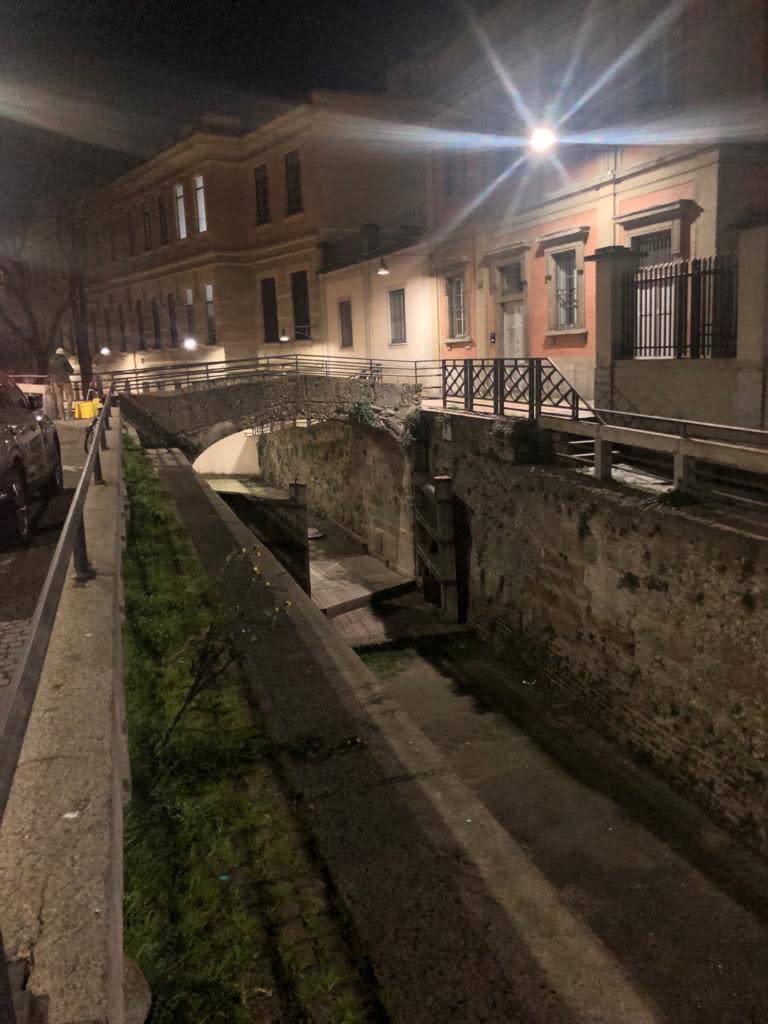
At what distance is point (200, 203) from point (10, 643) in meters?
29.6

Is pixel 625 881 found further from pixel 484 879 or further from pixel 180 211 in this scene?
pixel 180 211

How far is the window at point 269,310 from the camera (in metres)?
30.3

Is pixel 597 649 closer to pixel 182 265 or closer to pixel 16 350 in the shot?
pixel 182 265

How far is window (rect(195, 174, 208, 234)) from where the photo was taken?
30680 mm

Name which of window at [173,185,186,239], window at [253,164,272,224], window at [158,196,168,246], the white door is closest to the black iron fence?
the white door

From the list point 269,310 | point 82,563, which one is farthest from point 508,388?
point 269,310

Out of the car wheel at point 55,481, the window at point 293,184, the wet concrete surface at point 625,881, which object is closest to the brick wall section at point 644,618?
the wet concrete surface at point 625,881

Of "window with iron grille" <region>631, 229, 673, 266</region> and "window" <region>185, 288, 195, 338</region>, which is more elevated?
"window" <region>185, 288, 195, 338</region>

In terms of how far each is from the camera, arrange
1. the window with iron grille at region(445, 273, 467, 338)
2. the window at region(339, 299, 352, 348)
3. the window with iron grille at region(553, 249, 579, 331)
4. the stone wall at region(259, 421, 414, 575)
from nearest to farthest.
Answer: the window with iron grille at region(553, 249, 579, 331) < the stone wall at region(259, 421, 414, 575) < the window with iron grille at region(445, 273, 467, 338) < the window at region(339, 299, 352, 348)

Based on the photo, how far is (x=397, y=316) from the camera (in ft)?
78.1

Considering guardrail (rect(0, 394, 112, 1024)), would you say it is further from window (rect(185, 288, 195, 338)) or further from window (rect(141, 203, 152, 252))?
window (rect(141, 203, 152, 252))

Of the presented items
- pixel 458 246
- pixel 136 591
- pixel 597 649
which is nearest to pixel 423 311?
pixel 458 246

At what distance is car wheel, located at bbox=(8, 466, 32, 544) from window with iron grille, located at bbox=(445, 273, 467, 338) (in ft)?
50.1

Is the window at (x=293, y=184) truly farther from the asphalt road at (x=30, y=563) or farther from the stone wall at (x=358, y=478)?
→ the asphalt road at (x=30, y=563)
